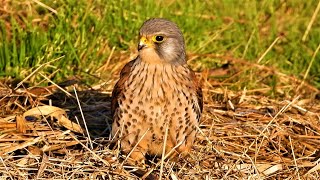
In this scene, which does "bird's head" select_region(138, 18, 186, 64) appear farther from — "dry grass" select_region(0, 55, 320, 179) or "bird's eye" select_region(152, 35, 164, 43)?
"dry grass" select_region(0, 55, 320, 179)

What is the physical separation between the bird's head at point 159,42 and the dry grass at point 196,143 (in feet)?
1.62

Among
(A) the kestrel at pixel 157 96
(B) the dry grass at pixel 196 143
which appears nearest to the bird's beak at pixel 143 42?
(A) the kestrel at pixel 157 96

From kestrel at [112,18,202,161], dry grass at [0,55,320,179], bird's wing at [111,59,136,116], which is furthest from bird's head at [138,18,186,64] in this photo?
dry grass at [0,55,320,179]

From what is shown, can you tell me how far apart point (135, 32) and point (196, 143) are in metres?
1.77

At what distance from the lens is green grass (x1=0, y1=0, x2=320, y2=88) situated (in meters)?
6.11

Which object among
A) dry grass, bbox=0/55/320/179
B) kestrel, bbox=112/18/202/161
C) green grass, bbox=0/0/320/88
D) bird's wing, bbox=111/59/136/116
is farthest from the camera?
green grass, bbox=0/0/320/88

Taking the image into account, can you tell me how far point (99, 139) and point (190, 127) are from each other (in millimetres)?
682

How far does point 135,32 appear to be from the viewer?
6.76 metres

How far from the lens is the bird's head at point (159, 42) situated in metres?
4.61

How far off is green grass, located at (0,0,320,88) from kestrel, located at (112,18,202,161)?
1312mm

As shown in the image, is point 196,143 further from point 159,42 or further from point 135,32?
point 135,32

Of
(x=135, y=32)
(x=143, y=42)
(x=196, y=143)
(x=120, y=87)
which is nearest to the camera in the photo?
→ (x=143, y=42)

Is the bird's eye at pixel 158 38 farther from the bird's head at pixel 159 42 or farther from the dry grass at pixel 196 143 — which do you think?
the dry grass at pixel 196 143

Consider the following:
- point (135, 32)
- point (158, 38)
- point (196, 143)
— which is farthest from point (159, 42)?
point (135, 32)
